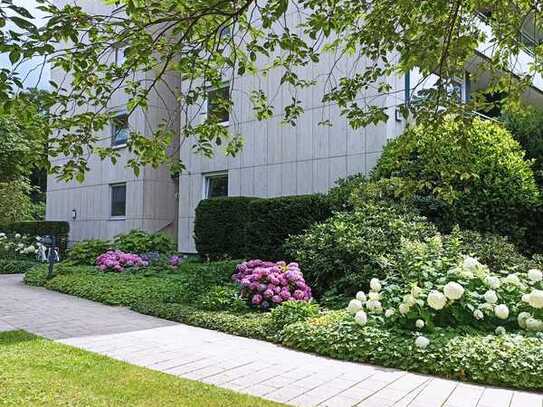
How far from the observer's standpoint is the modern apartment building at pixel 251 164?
12117 mm

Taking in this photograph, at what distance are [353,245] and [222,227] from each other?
16.8 ft

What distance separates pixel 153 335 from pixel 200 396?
259 cm

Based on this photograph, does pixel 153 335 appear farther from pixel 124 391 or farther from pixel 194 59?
pixel 194 59

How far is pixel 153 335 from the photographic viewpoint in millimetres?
6465

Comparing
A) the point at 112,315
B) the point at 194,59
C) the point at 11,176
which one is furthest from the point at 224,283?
the point at 11,176

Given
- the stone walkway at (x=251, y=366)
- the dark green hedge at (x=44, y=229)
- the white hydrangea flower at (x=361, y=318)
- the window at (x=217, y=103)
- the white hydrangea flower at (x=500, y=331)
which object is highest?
the window at (x=217, y=103)

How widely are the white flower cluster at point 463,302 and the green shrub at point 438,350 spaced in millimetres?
152

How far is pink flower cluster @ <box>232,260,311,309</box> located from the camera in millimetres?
7555

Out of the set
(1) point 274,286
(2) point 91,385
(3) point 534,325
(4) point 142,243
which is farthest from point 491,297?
(4) point 142,243

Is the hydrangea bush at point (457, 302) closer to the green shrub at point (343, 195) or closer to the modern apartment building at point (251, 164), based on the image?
the modern apartment building at point (251, 164)

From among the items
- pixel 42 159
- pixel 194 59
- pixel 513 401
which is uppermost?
pixel 194 59

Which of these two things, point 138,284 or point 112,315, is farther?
point 138,284

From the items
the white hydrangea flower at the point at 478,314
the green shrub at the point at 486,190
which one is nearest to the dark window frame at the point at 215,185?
the green shrub at the point at 486,190

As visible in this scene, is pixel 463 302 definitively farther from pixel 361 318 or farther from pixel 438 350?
pixel 361 318
